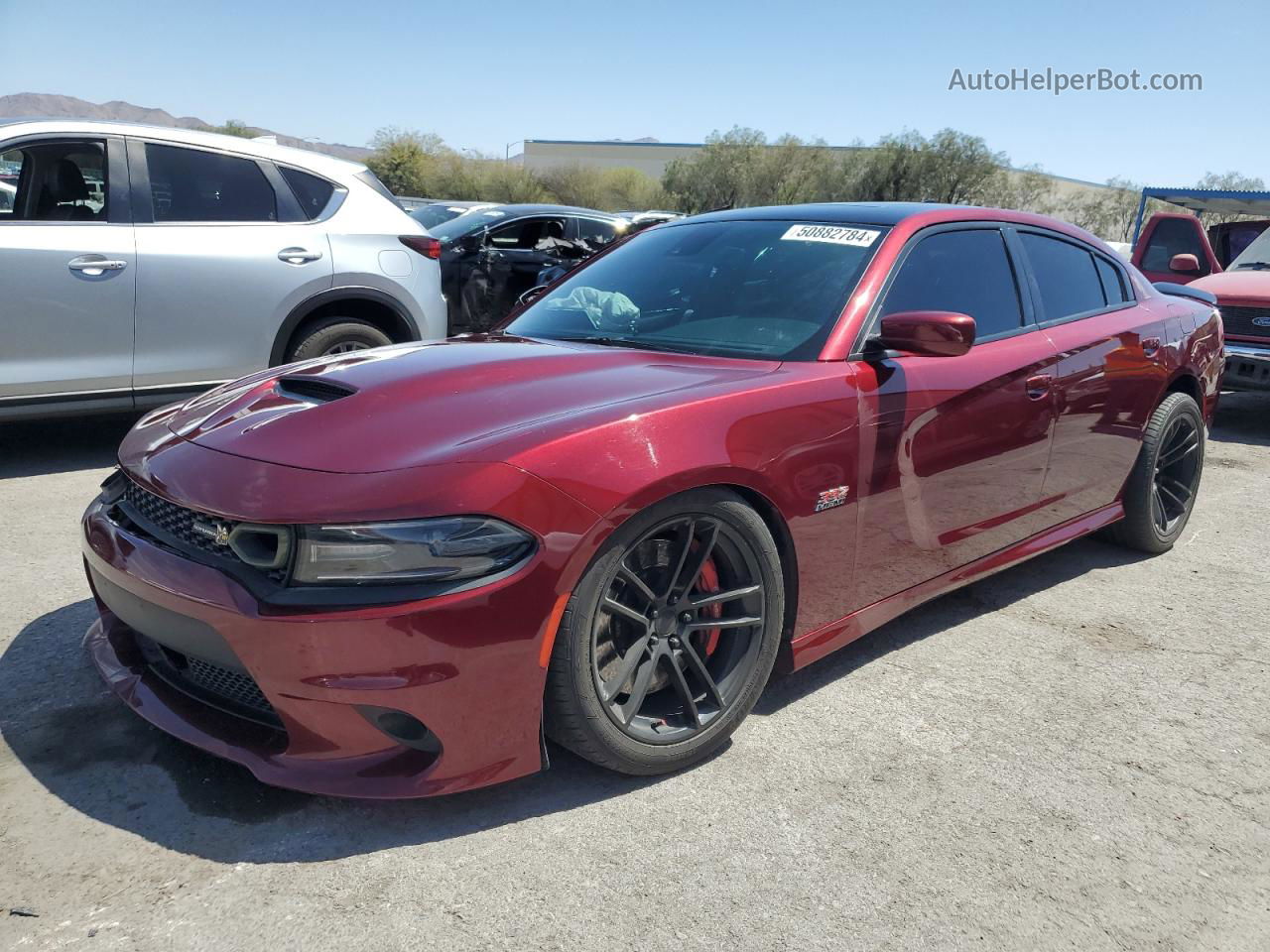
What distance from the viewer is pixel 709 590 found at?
2609 mm

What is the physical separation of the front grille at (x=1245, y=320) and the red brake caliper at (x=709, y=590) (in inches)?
275

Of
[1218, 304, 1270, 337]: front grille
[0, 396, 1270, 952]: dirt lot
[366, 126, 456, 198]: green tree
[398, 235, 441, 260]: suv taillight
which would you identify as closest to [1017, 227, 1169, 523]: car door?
[0, 396, 1270, 952]: dirt lot

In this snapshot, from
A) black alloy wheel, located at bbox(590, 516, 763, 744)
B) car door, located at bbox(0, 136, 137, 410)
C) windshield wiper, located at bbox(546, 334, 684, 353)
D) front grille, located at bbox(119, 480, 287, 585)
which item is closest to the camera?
front grille, located at bbox(119, 480, 287, 585)

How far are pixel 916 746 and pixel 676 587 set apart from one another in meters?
0.88

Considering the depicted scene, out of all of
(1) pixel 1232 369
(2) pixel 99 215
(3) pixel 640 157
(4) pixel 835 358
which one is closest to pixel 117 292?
(2) pixel 99 215

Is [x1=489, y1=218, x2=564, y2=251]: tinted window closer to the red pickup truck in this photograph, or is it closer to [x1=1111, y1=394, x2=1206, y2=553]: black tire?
the red pickup truck

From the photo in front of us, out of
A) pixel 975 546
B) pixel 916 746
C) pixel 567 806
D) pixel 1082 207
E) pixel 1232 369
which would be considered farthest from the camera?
pixel 1082 207

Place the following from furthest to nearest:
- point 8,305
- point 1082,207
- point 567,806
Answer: point 1082,207 → point 8,305 → point 567,806

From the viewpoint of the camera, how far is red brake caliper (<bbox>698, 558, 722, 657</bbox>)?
2.59 metres

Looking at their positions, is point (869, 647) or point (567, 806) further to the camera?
point (869, 647)

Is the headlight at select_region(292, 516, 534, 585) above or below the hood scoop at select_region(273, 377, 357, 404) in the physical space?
below

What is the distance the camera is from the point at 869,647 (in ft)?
11.4

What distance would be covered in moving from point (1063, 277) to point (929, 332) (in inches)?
59.1

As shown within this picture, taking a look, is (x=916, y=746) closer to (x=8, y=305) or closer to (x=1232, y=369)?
(x=8, y=305)
